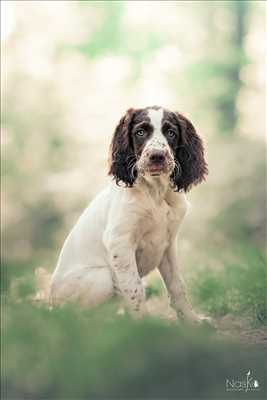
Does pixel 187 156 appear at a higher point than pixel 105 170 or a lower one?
lower

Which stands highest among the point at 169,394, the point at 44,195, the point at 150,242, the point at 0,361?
the point at 44,195

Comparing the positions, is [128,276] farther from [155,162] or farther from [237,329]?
[237,329]

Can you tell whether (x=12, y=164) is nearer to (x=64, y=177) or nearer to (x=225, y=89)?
(x=64, y=177)

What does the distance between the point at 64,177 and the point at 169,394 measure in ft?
39.3

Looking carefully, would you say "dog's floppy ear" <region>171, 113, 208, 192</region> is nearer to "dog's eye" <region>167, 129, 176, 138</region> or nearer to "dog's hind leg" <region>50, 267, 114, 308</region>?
"dog's eye" <region>167, 129, 176, 138</region>

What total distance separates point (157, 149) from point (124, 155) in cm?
49

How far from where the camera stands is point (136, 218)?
209 inches

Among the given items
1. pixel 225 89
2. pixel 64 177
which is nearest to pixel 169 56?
pixel 225 89

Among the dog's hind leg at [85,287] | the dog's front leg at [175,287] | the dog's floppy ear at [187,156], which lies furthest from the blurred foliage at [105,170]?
the dog's floppy ear at [187,156]

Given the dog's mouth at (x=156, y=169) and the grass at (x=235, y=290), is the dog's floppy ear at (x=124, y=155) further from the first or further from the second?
the grass at (x=235, y=290)

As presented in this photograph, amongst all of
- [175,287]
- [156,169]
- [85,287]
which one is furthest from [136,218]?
[175,287]

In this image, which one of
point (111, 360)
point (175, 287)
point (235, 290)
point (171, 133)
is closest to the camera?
point (111, 360)

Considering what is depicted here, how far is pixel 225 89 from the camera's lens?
18.8 metres

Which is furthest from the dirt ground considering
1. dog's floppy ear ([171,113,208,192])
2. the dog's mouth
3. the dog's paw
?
the dog's mouth
